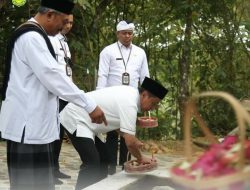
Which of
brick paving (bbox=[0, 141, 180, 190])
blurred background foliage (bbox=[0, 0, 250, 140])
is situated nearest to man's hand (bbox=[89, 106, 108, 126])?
brick paving (bbox=[0, 141, 180, 190])

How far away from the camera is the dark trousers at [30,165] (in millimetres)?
3176

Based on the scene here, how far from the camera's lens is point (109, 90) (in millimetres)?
4012

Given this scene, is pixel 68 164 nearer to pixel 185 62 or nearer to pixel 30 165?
pixel 30 165

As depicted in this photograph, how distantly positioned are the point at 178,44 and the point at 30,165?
631cm

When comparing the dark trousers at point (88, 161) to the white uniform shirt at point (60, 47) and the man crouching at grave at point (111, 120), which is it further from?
the white uniform shirt at point (60, 47)

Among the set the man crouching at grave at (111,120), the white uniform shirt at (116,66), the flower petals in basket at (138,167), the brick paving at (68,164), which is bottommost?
the brick paving at (68,164)

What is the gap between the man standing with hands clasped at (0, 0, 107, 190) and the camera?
10.1ft

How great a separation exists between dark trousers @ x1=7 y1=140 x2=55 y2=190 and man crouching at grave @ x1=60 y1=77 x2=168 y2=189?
675 mm

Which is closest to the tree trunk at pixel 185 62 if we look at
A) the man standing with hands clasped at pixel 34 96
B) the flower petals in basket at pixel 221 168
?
the man standing with hands clasped at pixel 34 96

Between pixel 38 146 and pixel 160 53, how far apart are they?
6.82m

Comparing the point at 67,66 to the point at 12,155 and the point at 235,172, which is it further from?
the point at 235,172

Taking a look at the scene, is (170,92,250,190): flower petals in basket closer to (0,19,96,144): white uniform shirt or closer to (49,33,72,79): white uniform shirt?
(0,19,96,144): white uniform shirt

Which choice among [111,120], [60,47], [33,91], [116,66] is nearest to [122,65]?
[116,66]

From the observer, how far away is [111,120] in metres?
3.99
